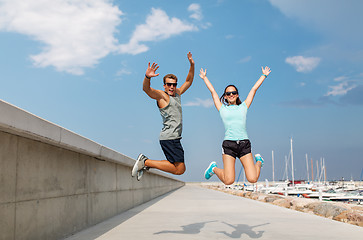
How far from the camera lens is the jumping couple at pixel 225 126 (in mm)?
5980

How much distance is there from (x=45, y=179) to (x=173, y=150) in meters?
2.17

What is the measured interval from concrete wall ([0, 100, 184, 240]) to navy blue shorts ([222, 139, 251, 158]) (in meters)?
2.67

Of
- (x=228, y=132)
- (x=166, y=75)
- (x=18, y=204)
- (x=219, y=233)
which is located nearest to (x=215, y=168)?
(x=228, y=132)

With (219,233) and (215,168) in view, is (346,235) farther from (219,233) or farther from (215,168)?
(215,168)

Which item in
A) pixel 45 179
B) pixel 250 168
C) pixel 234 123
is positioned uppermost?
pixel 234 123

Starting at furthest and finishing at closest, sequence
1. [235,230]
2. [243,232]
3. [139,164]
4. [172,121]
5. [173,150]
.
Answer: [235,230], [243,232], [139,164], [172,121], [173,150]

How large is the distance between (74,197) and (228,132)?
3354 mm

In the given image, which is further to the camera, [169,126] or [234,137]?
[234,137]

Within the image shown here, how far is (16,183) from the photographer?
547cm

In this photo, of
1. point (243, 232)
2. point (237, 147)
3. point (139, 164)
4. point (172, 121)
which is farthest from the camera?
point (243, 232)

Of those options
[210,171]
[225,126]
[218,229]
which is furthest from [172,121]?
[218,229]

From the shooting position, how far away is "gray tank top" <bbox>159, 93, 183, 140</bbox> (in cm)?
600

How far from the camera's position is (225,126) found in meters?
6.80

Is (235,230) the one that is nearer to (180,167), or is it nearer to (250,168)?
(250,168)
